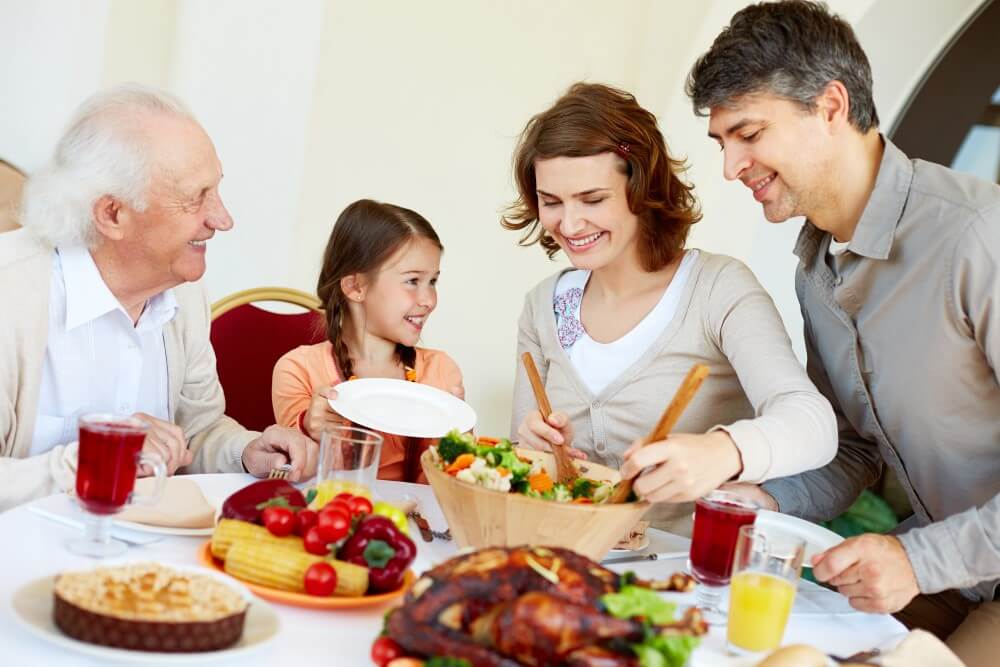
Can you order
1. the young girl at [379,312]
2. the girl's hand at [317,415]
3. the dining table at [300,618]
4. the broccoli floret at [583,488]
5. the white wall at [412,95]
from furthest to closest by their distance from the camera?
the white wall at [412,95]
the young girl at [379,312]
the girl's hand at [317,415]
the broccoli floret at [583,488]
the dining table at [300,618]

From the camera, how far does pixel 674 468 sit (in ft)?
4.89

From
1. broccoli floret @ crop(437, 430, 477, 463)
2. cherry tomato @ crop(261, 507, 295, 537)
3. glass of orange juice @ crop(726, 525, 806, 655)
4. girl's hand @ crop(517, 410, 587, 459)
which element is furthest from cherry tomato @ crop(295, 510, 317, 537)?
girl's hand @ crop(517, 410, 587, 459)

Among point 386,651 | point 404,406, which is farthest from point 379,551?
point 404,406

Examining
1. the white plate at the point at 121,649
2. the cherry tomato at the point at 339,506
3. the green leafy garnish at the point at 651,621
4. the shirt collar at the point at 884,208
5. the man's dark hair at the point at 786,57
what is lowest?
the white plate at the point at 121,649

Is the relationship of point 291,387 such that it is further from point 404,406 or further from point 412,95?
point 412,95

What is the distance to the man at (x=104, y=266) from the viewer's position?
197 cm

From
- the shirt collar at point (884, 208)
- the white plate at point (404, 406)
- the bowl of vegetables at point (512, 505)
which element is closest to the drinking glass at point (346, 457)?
the bowl of vegetables at point (512, 505)

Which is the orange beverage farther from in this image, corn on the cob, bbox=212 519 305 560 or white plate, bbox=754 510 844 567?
corn on the cob, bbox=212 519 305 560

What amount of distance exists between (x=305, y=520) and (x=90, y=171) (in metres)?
1.04

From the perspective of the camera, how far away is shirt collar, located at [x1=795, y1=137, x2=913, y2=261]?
2.11 metres

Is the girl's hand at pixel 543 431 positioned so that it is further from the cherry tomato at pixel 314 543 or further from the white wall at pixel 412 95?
the white wall at pixel 412 95

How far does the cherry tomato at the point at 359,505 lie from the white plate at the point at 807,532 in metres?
0.64

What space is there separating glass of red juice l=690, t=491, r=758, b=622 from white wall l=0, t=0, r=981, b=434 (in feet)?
7.87

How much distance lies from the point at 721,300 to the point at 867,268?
0.30 metres
